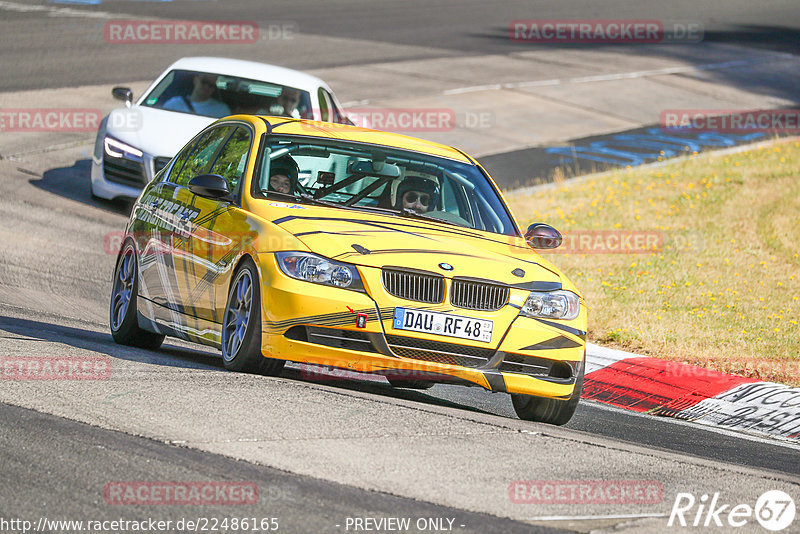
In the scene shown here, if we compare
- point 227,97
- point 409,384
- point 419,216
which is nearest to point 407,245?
point 419,216

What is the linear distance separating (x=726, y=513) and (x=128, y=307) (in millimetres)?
4924

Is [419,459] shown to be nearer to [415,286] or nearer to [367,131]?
[415,286]

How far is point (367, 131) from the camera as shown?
30.5 ft

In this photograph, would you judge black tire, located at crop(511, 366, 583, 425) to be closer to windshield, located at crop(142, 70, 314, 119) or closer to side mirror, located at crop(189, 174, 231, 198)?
side mirror, located at crop(189, 174, 231, 198)

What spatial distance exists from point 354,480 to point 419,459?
0.54 metres

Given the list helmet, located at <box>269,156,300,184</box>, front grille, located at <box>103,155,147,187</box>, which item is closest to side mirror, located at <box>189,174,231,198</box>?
helmet, located at <box>269,156,300,184</box>

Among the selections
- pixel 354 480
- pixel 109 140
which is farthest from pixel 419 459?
pixel 109 140

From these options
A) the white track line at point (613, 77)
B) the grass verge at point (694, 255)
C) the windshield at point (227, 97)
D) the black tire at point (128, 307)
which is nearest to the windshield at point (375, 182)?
the black tire at point (128, 307)

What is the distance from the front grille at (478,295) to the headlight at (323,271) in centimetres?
55

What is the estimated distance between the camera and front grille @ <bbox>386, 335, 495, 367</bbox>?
7472 mm

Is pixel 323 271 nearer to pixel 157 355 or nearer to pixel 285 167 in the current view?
pixel 285 167

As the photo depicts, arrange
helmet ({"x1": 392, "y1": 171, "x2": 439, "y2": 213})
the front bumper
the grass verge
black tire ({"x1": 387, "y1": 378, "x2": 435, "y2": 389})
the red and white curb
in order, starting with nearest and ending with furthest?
1. the front bumper
2. black tire ({"x1": 387, "y1": 378, "x2": 435, "y2": 389})
3. helmet ({"x1": 392, "y1": 171, "x2": 439, "y2": 213})
4. the red and white curb
5. the grass verge

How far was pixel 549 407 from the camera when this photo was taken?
8.08 meters

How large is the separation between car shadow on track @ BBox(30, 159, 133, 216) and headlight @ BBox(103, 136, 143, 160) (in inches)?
29.8
